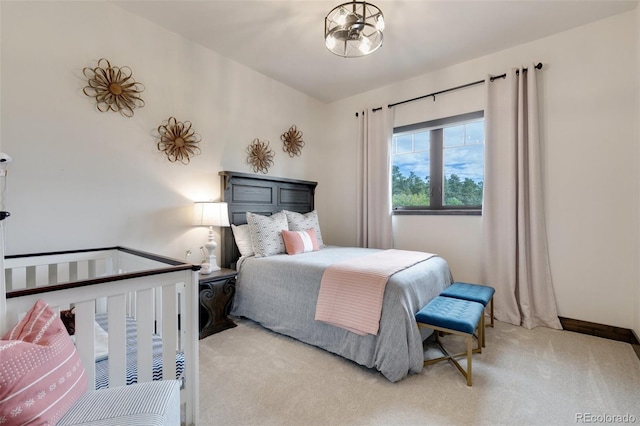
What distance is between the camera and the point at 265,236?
290 cm

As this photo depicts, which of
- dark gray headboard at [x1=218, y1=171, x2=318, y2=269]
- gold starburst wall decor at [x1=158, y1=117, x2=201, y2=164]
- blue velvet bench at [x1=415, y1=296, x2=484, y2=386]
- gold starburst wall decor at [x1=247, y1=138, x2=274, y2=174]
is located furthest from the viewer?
gold starburst wall decor at [x1=247, y1=138, x2=274, y2=174]

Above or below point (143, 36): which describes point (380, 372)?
below

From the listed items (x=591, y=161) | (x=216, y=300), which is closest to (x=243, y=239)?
(x=216, y=300)

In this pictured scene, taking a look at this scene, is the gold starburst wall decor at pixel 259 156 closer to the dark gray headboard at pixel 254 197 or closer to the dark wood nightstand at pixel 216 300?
the dark gray headboard at pixel 254 197

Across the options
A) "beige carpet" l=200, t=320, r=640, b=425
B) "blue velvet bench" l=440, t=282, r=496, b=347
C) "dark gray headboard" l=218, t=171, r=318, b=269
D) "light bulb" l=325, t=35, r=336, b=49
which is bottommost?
"beige carpet" l=200, t=320, r=640, b=425

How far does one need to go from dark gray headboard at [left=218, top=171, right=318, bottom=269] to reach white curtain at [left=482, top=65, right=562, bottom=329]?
7.28 feet

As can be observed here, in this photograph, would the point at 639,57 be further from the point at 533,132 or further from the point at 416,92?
the point at 416,92

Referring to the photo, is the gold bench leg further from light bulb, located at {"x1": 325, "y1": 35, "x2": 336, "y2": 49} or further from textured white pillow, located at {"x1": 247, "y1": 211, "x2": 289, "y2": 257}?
light bulb, located at {"x1": 325, "y1": 35, "x2": 336, "y2": 49}

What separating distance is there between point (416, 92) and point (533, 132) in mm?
1378

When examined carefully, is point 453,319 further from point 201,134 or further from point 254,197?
point 201,134

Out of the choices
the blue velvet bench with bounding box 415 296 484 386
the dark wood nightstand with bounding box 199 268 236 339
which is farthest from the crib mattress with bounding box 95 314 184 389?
the blue velvet bench with bounding box 415 296 484 386

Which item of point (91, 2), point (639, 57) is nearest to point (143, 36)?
point (91, 2)

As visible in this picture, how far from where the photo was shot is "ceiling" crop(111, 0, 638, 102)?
2.34 meters

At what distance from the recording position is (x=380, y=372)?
1.95 meters
